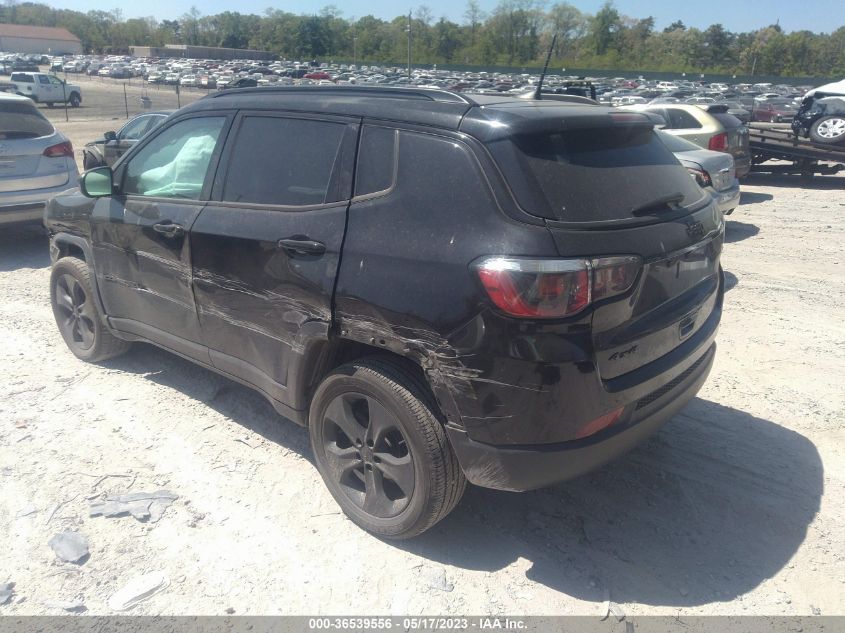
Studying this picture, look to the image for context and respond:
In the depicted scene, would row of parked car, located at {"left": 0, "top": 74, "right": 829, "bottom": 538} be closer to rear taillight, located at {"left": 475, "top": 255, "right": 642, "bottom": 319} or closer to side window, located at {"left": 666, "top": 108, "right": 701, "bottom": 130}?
rear taillight, located at {"left": 475, "top": 255, "right": 642, "bottom": 319}

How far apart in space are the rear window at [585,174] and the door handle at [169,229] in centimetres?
198

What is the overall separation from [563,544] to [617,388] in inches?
35.2

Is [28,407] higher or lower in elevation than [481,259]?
lower

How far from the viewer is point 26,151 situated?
794cm

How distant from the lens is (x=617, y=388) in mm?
2738

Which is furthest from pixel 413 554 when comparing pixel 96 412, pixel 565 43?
pixel 565 43

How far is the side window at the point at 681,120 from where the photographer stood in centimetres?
1138

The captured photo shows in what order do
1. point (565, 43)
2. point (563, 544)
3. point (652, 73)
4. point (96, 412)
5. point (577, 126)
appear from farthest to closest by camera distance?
point (565, 43) < point (652, 73) < point (96, 412) < point (563, 544) < point (577, 126)

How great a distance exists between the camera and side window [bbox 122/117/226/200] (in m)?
3.96

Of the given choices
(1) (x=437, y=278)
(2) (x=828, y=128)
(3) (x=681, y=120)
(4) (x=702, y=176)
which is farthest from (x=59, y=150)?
(2) (x=828, y=128)

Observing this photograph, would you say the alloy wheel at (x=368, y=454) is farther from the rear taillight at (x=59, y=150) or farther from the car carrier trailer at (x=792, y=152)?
the car carrier trailer at (x=792, y=152)

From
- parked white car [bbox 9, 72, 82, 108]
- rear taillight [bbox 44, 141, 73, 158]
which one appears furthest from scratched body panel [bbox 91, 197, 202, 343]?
parked white car [bbox 9, 72, 82, 108]

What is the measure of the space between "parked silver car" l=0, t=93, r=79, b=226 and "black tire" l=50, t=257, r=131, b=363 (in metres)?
3.26

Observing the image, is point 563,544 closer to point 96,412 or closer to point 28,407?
point 96,412
